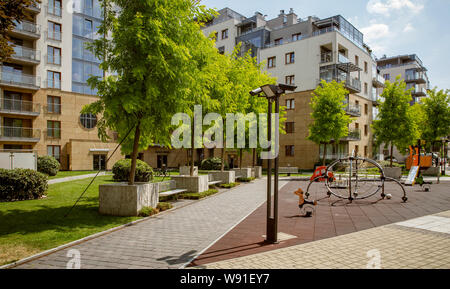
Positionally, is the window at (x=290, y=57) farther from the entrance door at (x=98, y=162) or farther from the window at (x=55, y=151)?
the window at (x=55, y=151)

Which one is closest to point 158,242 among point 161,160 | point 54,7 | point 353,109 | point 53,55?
point 53,55

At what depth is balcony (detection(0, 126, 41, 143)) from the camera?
3006 cm

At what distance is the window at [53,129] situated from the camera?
32.8 m

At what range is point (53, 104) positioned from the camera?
3294cm

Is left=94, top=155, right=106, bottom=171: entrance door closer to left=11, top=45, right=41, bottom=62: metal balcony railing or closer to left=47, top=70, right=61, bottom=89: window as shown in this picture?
left=47, top=70, right=61, bottom=89: window

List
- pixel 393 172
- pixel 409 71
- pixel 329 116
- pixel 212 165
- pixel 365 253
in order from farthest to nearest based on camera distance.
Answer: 1. pixel 409 71
2. pixel 212 165
3. pixel 329 116
4. pixel 393 172
5. pixel 365 253

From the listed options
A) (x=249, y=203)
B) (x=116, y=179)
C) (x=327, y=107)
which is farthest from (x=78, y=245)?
(x=327, y=107)

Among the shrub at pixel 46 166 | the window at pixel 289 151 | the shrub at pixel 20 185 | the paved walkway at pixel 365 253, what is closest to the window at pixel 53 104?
the shrub at pixel 46 166

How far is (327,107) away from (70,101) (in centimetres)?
2722

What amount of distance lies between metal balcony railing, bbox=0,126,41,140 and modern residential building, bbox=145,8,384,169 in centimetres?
1419

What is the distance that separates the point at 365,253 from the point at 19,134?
1369 inches

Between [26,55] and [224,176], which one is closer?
[224,176]

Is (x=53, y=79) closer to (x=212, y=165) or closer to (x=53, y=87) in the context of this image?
(x=53, y=87)
